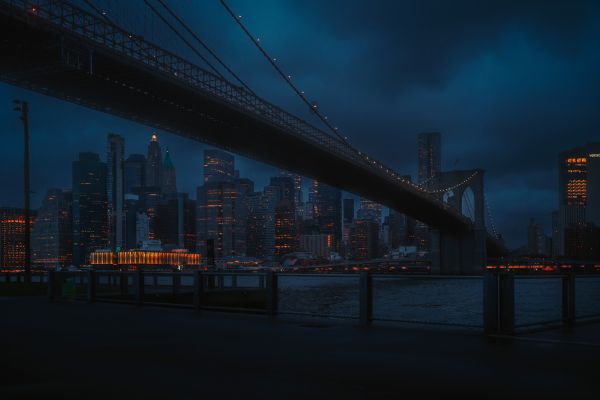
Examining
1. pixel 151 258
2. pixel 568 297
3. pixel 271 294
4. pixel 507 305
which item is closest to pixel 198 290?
pixel 271 294

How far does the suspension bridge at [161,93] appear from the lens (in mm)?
→ 31453

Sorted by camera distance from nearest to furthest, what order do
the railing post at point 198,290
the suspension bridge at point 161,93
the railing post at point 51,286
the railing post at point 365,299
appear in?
1. the railing post at point 365,299
2. the railing post at point 198,290
3. the railing post at point 51,286
4. the suspension bridge at point 161,93

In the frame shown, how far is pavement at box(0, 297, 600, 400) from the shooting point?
5426mm

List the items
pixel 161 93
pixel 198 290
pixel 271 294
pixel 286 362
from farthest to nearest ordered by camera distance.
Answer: pixel 161 93, pixel 198 290, pixel 271 294, pixel 286 362

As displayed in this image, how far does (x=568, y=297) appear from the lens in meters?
10.8

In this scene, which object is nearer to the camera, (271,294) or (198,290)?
(271,294)

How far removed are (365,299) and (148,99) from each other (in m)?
31.7

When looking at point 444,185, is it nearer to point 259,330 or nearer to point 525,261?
point 525,261

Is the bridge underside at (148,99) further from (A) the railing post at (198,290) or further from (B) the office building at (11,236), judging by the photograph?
(B) the office building at (11,236)

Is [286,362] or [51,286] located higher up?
[286,362]

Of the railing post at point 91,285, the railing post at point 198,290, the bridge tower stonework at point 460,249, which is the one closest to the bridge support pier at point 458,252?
the bridge tower stonework at point 460,249

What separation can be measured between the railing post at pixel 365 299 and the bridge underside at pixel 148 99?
80.0 ft

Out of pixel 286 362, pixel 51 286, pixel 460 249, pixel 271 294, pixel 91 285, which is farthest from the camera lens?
pixel 460 249

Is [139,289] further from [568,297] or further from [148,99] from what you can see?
[148,99]
